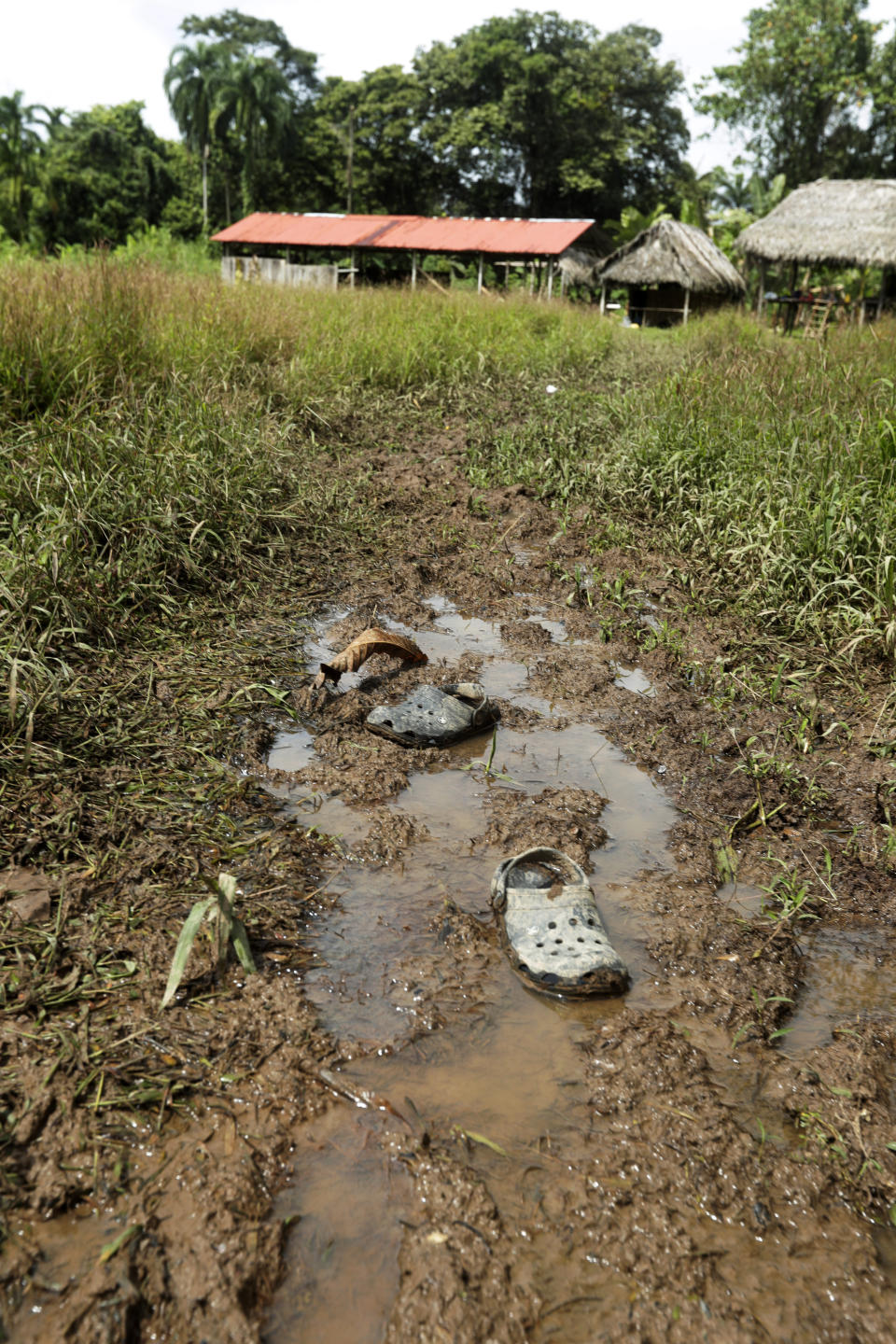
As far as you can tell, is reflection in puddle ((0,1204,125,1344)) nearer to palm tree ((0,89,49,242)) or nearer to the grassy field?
the grassy field

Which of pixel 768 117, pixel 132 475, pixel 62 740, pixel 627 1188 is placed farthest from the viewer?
pixel 768 117

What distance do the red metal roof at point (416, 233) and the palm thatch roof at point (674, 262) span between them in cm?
154

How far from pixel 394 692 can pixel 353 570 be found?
1.45 meters

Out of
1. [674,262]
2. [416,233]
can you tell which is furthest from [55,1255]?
[416,233]

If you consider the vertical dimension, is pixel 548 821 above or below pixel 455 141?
below

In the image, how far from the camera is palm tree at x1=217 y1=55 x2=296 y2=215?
120ft

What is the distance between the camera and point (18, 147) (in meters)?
32.6

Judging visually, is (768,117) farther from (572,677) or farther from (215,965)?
(215,965)

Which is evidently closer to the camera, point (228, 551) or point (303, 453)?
point (228, 551)

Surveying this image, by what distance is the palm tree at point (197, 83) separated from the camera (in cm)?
3722

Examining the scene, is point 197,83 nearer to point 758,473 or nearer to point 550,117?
point 550,117

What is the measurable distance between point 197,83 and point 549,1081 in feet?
147

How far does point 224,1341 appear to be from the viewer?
4.39ft

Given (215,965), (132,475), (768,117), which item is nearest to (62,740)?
(215,965)
